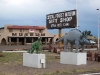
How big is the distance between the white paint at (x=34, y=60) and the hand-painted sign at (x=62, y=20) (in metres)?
21.3

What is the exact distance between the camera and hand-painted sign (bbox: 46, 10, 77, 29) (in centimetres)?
3578

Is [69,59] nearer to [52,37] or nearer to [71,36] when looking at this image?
[71,36]

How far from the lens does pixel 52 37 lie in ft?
224

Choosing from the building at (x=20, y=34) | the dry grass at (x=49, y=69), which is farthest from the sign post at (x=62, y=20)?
the building at (x=20, y=34)

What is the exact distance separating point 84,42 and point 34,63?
4.37 metres

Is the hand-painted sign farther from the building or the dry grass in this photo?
the building

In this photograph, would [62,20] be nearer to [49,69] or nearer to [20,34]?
[49,69]

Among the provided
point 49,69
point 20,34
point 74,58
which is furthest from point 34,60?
point 20,34

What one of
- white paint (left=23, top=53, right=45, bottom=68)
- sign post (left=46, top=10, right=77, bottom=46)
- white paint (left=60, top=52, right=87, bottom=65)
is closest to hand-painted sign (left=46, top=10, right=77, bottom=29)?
sign post (left=46, top=10, right=77, bottom=46)

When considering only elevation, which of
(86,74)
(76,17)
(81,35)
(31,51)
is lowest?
(86,74)

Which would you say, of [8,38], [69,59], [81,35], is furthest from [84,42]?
[8,38]

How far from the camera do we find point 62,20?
3753 cm

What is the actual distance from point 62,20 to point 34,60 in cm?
2363

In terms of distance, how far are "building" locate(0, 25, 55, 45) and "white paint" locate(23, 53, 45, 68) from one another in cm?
4883
